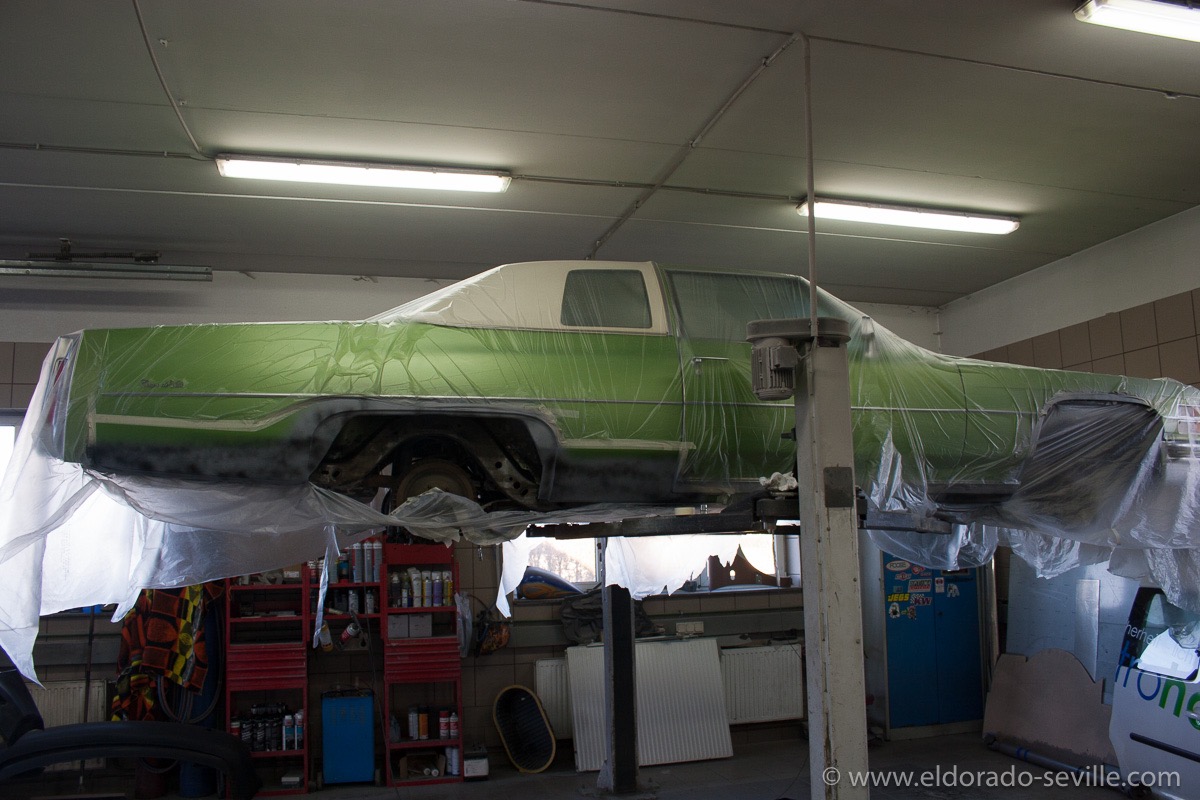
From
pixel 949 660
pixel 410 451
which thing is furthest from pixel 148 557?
pixel 949 660

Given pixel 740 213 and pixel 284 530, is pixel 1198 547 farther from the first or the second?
pixel 284 530

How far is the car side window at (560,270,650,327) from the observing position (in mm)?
3475

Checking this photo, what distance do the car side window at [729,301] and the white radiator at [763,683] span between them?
14.2 ft

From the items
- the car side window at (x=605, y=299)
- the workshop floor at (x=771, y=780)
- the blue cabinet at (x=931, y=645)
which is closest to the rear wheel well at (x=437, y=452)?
the car side window at (x=605, y=299)

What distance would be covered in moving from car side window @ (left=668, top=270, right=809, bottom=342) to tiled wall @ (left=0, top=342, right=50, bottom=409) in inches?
196

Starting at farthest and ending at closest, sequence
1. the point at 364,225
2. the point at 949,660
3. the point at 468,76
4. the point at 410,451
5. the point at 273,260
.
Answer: the point at 949,660, the point at 273,260, the point at 364,225, the point at 468,76, the point at 410,451

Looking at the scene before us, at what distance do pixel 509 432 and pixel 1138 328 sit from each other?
A: 530 cm

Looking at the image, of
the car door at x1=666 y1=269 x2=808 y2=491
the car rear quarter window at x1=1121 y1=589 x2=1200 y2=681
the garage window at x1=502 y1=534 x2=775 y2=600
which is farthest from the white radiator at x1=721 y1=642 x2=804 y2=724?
the car door at x1=666 y1=269 x2=808 y2=491

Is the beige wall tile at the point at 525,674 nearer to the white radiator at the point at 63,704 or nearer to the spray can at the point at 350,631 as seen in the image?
the spray can at the point at 350,631

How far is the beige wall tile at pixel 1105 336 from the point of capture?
6.62m

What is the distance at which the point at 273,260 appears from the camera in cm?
664

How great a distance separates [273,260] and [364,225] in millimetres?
1067

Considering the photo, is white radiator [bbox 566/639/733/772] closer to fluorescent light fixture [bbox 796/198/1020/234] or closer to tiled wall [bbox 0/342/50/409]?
fluorescent light fixture [bbox 796/198/1020/234]

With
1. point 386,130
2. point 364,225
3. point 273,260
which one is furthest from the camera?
point 273,260
